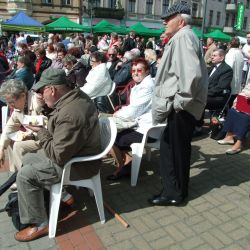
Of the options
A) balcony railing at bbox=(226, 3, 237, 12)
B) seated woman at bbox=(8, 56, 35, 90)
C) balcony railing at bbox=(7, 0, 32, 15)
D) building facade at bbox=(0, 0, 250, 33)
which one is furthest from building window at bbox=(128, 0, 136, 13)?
seated woman at bbox=(8, 56, 35, 90)

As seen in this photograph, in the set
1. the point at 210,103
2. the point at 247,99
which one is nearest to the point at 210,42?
the point at 210,103

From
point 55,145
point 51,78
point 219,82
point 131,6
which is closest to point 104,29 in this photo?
point 219,82

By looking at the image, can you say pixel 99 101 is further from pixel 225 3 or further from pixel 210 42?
pixel 225 3

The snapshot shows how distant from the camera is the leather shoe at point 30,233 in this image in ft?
9.22

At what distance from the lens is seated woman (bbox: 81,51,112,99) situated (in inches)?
220

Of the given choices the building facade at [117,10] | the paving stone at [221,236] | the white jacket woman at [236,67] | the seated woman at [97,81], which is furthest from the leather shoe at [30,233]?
the building facade at [117,10]

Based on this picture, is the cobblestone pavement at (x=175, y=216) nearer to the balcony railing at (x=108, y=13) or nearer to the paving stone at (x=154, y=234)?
the paving stone at (x=154, y=234)

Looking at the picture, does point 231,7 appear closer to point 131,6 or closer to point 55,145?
point 131,6

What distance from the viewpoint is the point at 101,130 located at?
320cm

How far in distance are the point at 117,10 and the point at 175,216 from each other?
42.8m

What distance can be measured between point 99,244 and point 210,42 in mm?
9145

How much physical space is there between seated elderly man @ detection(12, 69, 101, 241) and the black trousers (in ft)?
2.47

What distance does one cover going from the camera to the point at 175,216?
10.6 feet

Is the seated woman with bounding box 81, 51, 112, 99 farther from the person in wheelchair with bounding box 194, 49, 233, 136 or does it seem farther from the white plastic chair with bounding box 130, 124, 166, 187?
the white plastic chair with bounding box 130, 124, 166, 187
